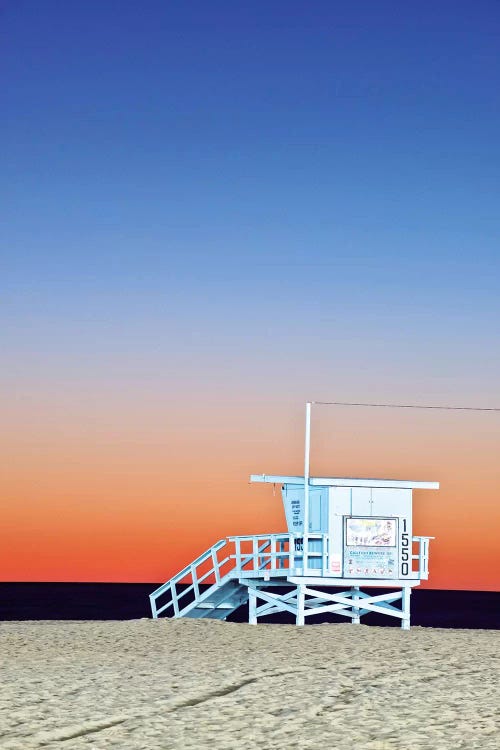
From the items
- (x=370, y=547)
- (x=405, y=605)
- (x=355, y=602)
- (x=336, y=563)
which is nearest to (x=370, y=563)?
(x=370, y=547)

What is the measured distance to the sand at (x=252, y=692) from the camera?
12180 mm

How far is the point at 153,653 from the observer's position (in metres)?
21.7

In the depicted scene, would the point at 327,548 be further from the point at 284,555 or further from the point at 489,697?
the point at 489,697

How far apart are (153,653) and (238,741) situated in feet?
32.8

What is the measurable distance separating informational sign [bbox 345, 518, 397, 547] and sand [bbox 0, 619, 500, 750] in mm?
3835

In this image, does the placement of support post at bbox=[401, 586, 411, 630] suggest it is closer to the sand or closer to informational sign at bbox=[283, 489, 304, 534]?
informational sign at bbox=[283, 489, 304, 534]

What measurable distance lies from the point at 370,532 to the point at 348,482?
139 cm

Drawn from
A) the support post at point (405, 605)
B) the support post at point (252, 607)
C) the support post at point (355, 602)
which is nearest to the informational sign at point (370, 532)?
the support post at point (405, 605)

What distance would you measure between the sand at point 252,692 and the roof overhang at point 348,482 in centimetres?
465

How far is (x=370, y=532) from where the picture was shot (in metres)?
28.5

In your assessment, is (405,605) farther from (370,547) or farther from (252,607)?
(252,607)

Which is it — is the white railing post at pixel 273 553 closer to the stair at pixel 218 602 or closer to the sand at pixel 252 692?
the stair at pixel 218 602

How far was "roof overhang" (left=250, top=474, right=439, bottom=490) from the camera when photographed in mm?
28406

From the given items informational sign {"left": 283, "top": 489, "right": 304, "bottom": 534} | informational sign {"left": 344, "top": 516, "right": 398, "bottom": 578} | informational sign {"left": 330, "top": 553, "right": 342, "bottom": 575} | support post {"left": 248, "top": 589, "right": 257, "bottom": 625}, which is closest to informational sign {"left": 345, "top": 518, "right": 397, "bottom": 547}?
informational sign {"left": 344, "top": 516, "right": 398, "bottom": 578}
